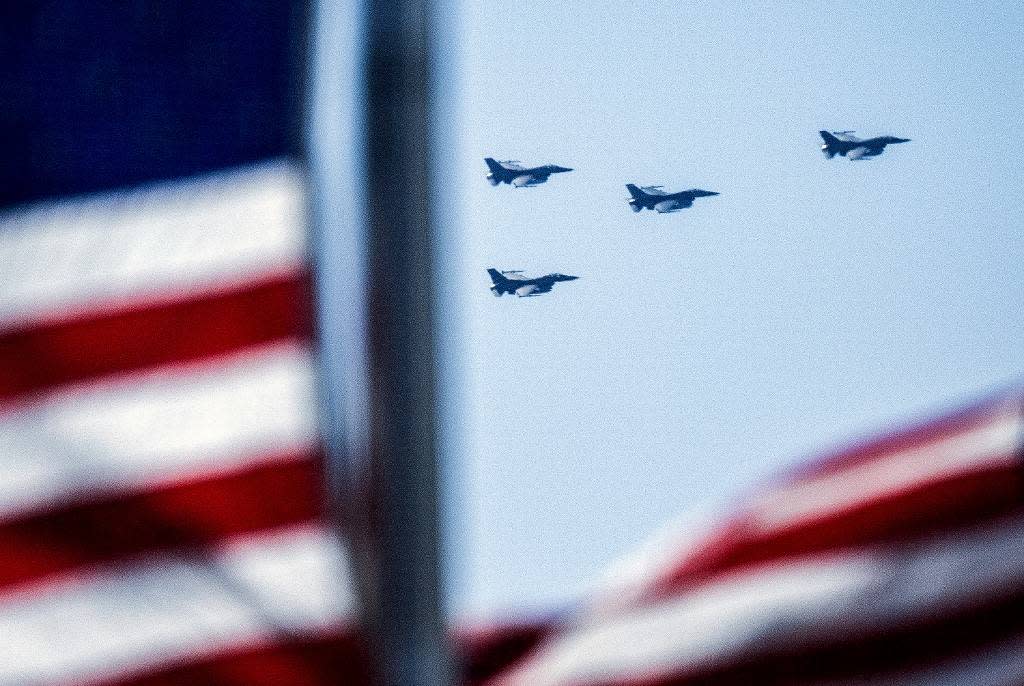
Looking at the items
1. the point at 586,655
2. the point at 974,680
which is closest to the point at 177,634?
the point at 586,655

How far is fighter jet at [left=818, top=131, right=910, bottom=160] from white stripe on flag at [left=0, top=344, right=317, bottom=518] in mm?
10129

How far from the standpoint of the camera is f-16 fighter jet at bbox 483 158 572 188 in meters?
14.2

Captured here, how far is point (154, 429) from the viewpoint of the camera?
2.09 m

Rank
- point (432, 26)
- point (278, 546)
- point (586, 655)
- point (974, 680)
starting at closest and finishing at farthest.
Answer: point (432, 26)
point (278, 546)
point (586, 655)
point (974, 680)

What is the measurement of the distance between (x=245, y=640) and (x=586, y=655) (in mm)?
440

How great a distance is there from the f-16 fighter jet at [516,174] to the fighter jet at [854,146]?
6.96ft

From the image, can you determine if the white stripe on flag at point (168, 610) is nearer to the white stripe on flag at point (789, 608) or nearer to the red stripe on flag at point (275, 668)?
the red stripe on flag at point (275, 668)

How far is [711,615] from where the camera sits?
2.21m

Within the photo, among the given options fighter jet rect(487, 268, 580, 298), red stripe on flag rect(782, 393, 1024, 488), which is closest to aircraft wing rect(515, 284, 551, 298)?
fighter jet rect(487, 268, 580, 298)

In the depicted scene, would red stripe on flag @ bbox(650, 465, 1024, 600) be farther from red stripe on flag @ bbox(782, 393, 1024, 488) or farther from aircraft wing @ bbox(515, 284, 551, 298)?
aircraft wing @ bbox(515, 284, 551, 298)

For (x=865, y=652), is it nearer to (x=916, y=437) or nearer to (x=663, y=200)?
(x=916, y=437)

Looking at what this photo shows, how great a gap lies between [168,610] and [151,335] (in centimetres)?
34

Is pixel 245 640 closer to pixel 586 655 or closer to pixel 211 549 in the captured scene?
pixel 211 549

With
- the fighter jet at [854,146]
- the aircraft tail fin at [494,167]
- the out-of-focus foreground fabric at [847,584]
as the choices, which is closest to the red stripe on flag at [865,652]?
the out-of-focus foreground fabric at [847,584]
